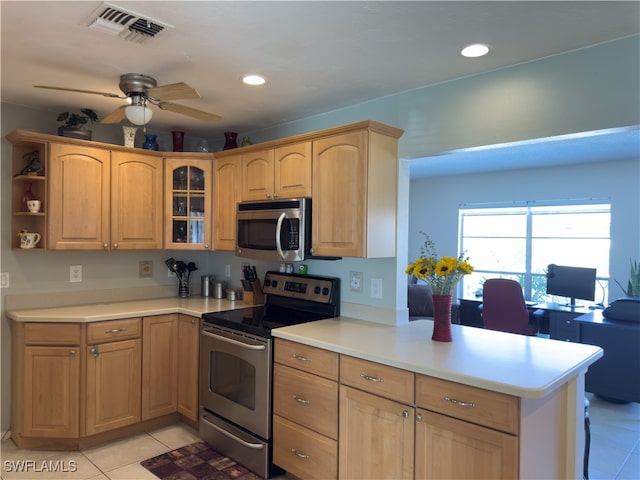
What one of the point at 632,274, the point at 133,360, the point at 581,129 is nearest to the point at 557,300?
the point at 632,274

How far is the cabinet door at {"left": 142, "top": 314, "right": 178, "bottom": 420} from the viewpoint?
3154 millimetres

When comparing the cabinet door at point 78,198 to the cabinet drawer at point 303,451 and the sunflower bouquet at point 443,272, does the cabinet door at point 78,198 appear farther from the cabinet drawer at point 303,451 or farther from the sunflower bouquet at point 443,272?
the sunflower bouquet at point 443,272

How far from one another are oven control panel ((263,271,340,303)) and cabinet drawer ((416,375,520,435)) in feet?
4.02

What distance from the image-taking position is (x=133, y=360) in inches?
122

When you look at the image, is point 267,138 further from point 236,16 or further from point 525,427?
point 525,427

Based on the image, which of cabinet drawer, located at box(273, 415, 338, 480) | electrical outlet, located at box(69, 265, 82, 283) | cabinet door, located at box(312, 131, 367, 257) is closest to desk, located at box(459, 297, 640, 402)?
cabinet door, located at box(312, 131, 367, 257)

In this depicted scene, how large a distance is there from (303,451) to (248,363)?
612mm

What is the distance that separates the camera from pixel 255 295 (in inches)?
140

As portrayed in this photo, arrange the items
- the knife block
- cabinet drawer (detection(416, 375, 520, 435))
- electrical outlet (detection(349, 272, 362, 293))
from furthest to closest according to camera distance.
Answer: the knife block
electrical outlet (detection(349, 272, 362, 293))
cabinet drawer (detection(416, 375, 520, 435))

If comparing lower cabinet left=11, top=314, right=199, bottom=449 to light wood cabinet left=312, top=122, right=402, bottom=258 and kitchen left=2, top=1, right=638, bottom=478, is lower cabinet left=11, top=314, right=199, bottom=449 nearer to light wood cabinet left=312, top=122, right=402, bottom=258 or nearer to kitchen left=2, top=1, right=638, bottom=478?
kitchen left=2, top=1, right=638, bottom=478

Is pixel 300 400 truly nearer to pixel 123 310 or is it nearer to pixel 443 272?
pixel 443 272

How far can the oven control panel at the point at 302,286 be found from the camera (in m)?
3.09

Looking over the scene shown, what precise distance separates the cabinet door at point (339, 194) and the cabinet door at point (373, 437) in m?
0.84

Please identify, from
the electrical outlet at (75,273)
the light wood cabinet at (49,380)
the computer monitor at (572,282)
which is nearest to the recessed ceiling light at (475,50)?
the light wood cabinet at (49,380)
